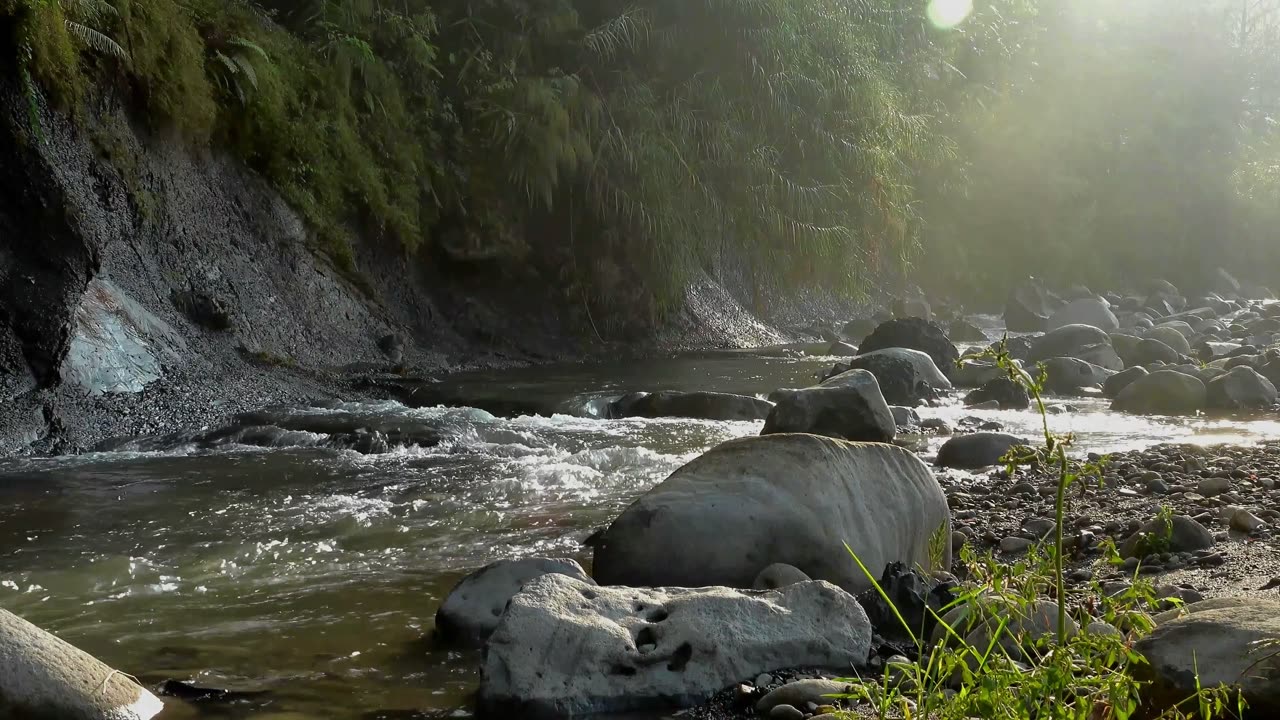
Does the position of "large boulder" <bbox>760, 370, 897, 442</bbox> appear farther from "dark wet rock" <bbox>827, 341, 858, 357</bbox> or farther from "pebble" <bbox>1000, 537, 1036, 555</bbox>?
"dark wet rock" <bbox>827, 341, 858, 357</bbox>

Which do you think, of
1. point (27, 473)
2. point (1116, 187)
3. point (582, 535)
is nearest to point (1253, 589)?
point (582, 535)

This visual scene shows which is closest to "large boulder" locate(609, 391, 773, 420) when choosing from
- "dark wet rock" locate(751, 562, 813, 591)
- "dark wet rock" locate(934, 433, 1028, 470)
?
"dark wet rock" locate(934, 433, 1028, 470)

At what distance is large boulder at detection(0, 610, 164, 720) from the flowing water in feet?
0.55

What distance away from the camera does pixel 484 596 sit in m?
3.85

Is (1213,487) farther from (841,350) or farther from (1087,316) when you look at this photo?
(1087,316)

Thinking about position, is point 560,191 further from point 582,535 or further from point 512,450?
point 582,535

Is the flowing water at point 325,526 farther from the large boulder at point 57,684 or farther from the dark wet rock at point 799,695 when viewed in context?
the dark wet rock at point 799,695

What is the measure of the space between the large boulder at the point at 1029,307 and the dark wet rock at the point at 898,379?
11.0m

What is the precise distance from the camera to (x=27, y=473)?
666 centimetres

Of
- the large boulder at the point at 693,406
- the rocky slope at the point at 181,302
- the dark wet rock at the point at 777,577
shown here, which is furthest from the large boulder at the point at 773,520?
the rocky slope at the point at 181,302

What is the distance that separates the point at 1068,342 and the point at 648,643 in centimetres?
1175

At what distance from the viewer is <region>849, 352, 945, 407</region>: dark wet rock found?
1060 cm

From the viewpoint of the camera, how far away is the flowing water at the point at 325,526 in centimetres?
352

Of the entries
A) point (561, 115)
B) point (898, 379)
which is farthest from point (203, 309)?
point (898, 379)
